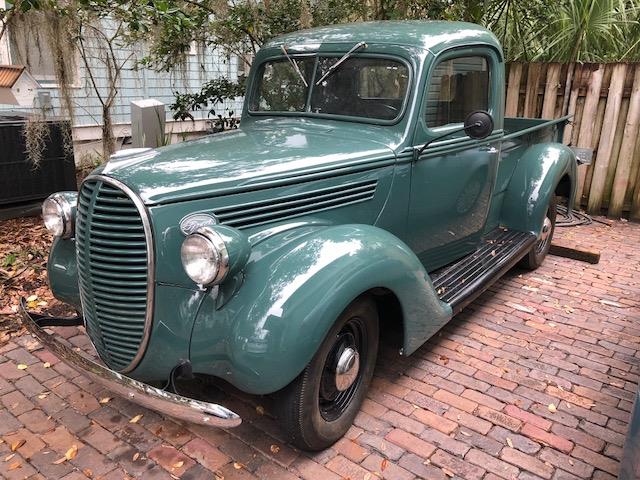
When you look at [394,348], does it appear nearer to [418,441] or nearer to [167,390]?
[418,441]

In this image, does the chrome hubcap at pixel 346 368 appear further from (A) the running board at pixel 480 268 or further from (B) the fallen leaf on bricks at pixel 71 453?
(B) the fallen leaf on bricks at pixel 71 453

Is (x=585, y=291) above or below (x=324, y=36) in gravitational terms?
below

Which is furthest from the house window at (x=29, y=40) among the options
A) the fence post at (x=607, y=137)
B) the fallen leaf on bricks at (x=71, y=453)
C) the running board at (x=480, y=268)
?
the fence post at (x=607, y=137)

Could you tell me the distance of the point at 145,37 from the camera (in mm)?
5445

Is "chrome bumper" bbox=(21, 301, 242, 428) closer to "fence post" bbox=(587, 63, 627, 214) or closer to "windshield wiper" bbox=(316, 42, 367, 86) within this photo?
"windshield wiper" bbox=(316, 42, 367, 86)

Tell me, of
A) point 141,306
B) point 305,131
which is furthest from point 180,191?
point 305,131

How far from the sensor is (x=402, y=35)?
3.39m

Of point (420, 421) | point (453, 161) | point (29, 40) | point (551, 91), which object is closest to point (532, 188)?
point (453, 161)

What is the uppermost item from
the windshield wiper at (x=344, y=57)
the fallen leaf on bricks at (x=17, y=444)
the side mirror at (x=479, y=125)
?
the windshield wiper at (x=344, y=57)

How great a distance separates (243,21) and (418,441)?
477cm

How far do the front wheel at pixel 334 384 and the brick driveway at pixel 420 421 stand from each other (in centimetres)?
13

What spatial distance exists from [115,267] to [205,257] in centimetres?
50

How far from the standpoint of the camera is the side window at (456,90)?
337cm

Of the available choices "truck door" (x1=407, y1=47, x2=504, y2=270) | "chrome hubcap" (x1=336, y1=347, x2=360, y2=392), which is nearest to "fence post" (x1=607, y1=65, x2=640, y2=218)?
"truck door" (x1=407, y1=47, x2=504, y2=270)
